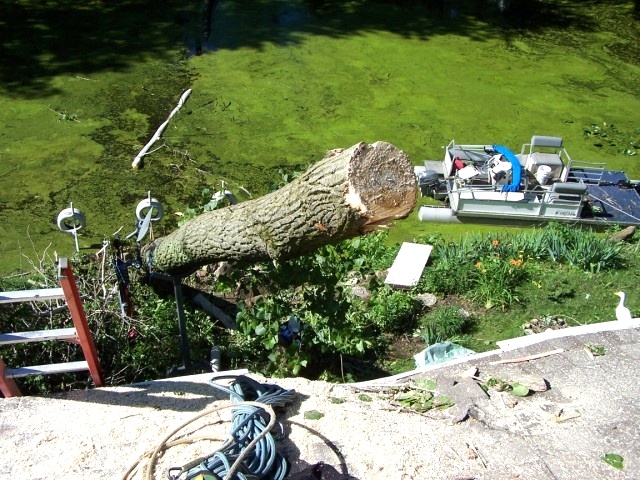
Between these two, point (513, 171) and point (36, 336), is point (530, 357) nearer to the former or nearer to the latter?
point (36, 336)

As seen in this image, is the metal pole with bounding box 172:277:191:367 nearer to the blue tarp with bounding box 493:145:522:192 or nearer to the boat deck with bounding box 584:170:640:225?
the blue tarp with bounding box 493:145:522:192

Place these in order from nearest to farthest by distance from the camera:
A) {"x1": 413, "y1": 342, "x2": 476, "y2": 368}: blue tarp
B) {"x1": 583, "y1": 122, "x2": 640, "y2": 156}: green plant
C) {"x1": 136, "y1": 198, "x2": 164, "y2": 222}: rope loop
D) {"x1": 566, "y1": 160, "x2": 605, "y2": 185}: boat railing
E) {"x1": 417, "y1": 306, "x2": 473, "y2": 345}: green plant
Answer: {"x1": 136, "y1": 198, "x2": 164, "y2": 222}: rope loop < {"x1": 413, "y1": 342, "x2": 476, "y2": 368}: blue tarp < {"x1": 417, "y1": 306, "x2": 473, "y2": 345}: green plant < {"x1": 566, "y1": 160, "x2": 605, "y2": 185}: boat railing < {"x1": 583, "y1": 122, "x2": 640, "y2": 156}: green plant

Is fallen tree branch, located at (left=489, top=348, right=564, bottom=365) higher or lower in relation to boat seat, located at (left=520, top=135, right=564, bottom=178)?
higher

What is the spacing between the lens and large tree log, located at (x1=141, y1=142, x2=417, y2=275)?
101 inches

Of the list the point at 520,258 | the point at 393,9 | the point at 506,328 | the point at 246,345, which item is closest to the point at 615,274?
the point at 520,258

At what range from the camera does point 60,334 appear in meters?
3.10

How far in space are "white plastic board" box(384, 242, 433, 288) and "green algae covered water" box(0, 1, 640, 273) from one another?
22.5 inches

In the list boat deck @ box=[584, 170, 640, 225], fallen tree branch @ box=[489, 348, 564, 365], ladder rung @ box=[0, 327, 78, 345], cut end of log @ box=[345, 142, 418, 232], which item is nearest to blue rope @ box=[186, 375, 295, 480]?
ladder rung @ box=[0, 327, 78, 345]

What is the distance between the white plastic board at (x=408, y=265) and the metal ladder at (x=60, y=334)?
2718 millimetres

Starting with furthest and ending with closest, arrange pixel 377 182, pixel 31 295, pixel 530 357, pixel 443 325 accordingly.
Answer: pixel 443 325, pixel 530 357, pixel 31 295, pixel 377 182

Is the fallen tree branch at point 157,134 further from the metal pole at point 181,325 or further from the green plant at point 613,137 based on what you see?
the green plant at point 613,137

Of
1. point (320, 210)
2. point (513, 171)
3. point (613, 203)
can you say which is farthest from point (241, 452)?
point (613, 203)

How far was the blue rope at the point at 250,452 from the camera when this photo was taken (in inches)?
98.9

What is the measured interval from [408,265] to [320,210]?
9.79ft
